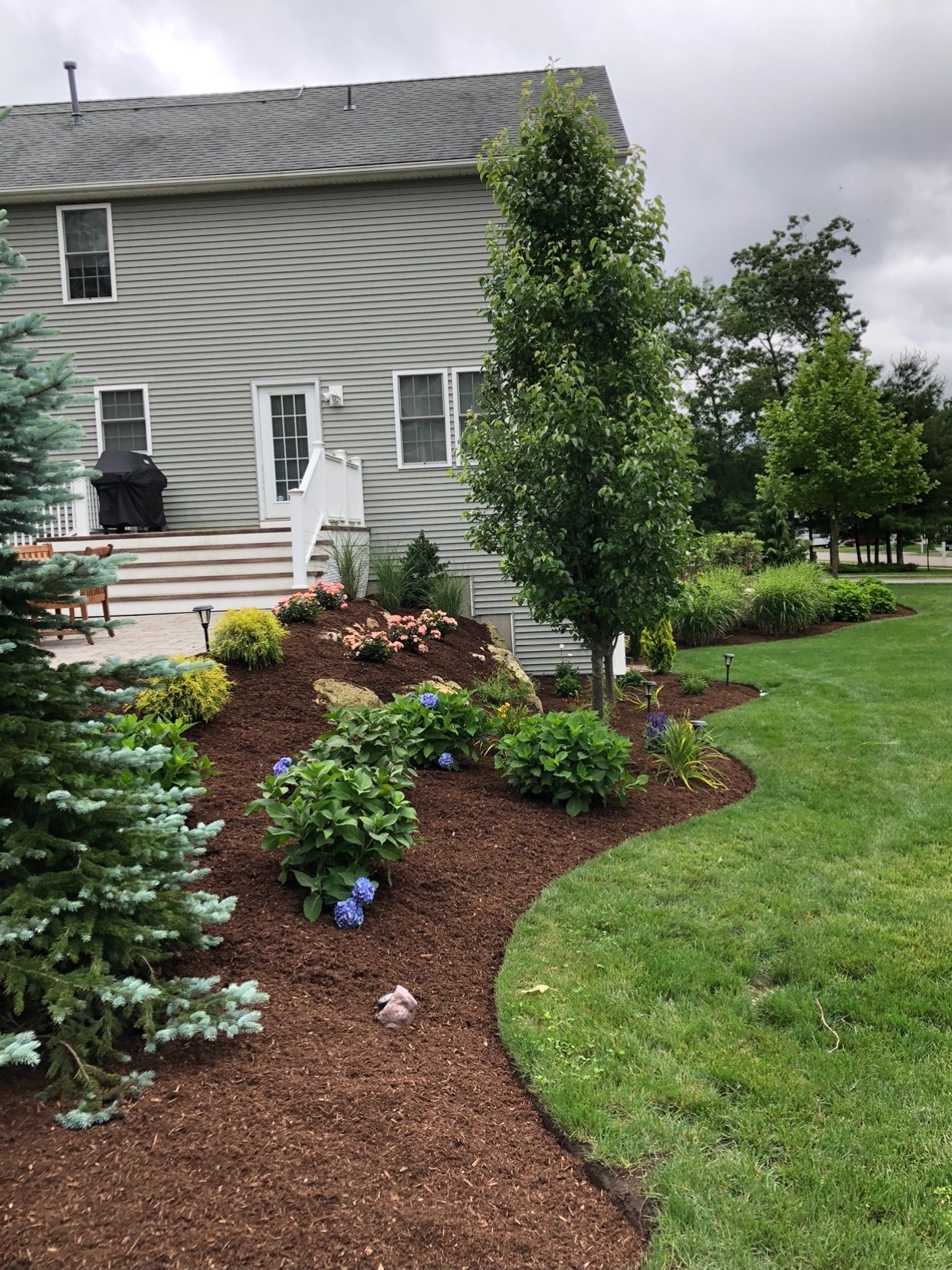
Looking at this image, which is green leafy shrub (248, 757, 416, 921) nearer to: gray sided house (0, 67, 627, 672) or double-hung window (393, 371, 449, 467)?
gray sided house (0, 67, 627, 672)

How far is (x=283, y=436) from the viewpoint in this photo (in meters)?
11.4

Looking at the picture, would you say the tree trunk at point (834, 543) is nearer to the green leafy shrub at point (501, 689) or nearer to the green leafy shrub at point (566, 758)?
the green leafy shrub at point (501, 689)

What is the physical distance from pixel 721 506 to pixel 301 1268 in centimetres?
3289

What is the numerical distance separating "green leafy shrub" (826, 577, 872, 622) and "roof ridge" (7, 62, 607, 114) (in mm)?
9634

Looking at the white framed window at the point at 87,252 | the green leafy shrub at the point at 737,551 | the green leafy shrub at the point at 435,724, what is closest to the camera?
the green leafy shrub at the point at 435,724

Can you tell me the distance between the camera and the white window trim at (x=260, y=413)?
36.6 feet

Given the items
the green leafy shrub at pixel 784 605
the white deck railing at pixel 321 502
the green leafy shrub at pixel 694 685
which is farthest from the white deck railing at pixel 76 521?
the green leafy shrub at pixel 784 605

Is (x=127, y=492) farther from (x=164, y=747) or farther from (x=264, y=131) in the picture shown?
(x=164, y=747)

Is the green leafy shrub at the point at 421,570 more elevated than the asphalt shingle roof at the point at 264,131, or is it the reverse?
the asphalt shingle roof at the point at 264,131

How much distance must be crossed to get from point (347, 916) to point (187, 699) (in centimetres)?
214

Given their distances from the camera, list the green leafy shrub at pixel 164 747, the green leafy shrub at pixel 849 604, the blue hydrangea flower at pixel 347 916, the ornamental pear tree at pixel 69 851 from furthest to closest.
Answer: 1. the green leafy shrub at pixel 849 604
2. the blue hydrangea flower at pixel 347 916
3. the green leafy shrub at pixel 164 747
4. the ornamental pear tree at pixel 69 851

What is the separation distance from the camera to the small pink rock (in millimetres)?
2801

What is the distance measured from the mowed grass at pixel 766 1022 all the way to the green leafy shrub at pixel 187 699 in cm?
233

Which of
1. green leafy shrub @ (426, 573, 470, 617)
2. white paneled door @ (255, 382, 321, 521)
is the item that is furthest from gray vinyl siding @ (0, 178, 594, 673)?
green leafy shrub @ (426, 573, 470, 617)
